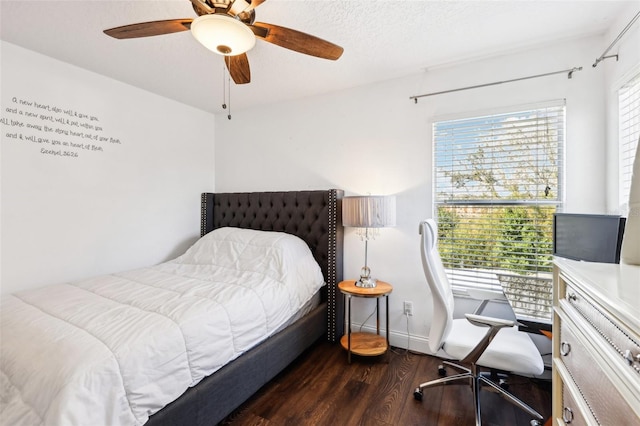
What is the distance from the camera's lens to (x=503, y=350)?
1.51 meters

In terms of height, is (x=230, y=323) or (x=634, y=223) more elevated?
(x=634, y=223)

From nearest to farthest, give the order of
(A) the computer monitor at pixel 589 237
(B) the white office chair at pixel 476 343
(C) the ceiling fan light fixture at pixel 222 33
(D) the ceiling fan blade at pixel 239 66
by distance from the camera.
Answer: (C) the ceiling fan light fixture at pixel 222 33 < (A) the computer monitor at pixel 589 237 < (B) the white office chair at pixel 476 343 < (D) the ceiling fan blade at pixel 239 66

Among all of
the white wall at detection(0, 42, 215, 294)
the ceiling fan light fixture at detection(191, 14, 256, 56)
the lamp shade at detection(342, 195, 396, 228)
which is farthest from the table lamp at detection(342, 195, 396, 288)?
the white wall at detection(0, 42, 215, 294)

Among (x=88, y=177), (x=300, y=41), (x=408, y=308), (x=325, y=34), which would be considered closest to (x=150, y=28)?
(x=300, y=41)

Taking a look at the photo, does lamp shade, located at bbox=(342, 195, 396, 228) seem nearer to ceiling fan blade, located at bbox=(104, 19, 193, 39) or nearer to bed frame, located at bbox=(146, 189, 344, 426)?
bed frame, located at bbox=(146, 189, 344, 426)

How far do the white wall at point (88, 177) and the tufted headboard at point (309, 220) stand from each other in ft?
1.98

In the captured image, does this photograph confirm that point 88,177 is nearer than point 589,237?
No

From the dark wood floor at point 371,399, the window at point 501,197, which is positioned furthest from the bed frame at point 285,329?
the window at point 501,197

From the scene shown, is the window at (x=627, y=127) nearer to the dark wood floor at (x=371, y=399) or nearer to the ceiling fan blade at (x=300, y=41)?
the dark wood floor at (x=371, y=399)

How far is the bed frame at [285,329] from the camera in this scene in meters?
1.43

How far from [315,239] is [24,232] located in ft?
7.29

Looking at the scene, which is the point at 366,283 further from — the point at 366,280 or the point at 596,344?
the point at 596,344

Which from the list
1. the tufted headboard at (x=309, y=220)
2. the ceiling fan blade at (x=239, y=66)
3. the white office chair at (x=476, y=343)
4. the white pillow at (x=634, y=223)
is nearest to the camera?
the white pillow at (x=634, y=223)

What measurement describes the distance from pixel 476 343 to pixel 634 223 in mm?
991
